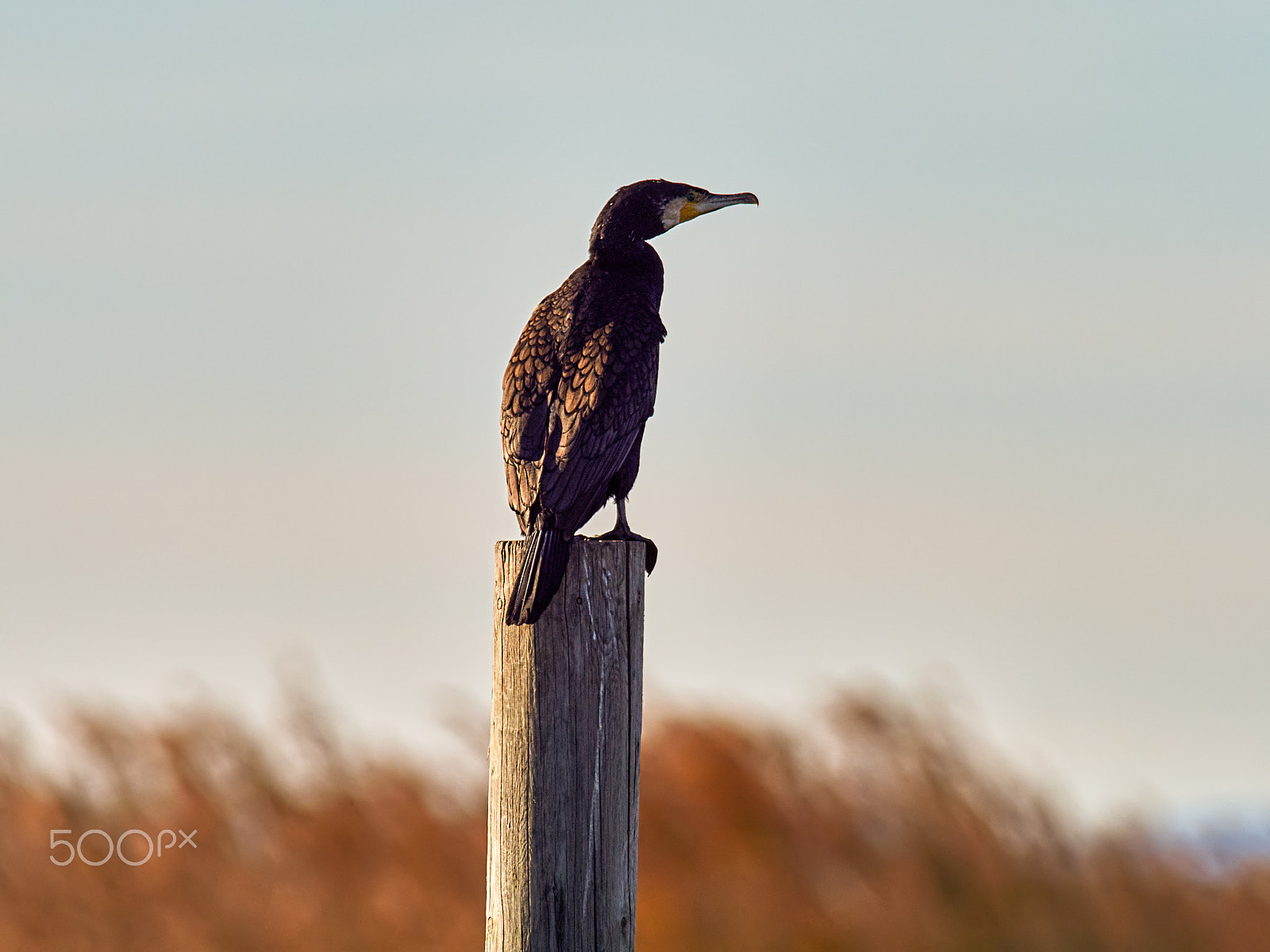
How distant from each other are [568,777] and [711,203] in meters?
2.44

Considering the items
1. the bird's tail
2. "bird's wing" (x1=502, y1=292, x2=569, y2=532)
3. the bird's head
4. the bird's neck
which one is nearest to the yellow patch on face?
the bird's head

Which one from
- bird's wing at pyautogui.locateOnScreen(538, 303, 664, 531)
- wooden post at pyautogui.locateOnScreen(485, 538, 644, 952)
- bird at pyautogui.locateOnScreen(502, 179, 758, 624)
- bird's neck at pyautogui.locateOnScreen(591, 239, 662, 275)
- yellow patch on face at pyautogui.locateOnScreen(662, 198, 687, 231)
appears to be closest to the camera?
wooden post at pyautogui.locateOnScreen(485, 538, 644, 952)

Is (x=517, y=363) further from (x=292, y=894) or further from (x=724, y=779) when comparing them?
(x=292, y=894)

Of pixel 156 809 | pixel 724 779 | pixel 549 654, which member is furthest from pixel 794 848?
pixel 549 654

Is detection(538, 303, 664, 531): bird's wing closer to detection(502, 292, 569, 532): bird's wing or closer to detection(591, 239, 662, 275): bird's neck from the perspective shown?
detection(502, 292, 569, 532): bird's wing

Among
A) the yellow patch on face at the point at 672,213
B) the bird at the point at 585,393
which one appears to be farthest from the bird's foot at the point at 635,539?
the yellow patch on face at the point at 672,213

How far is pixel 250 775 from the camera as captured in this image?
7.44 m

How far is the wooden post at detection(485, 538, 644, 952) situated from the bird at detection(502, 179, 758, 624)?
9cm

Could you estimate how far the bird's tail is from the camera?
3127 mm

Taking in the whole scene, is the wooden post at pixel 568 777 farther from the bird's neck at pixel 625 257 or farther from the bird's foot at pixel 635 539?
the bird's neck at pixel 625 257

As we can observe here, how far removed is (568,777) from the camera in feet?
10.0

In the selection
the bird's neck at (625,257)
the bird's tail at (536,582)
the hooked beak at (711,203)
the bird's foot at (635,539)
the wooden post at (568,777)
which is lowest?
the wooden post at (568,777)

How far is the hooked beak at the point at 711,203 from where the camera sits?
15.8 feet

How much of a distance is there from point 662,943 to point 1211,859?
2.68 m
